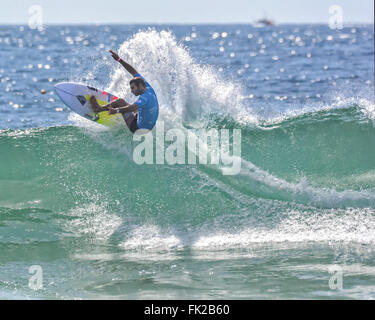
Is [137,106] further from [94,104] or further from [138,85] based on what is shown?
[94,104]

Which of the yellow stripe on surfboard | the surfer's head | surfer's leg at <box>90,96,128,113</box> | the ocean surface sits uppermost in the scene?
the surfer's head

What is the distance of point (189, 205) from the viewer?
34.4ft

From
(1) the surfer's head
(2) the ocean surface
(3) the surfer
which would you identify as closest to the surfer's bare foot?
(3) the surfer

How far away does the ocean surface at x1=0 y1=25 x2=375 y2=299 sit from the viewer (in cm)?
778

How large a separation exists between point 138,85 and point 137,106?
13.4 inches

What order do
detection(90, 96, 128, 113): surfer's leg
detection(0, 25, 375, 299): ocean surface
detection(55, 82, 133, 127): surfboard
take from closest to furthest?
detection(0, 25, 375, 299): ocean surface, detection(90, 96, 128, 113): surfer's leg, detection(55, 82, 133, 127): surfboard

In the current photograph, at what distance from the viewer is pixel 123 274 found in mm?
8039

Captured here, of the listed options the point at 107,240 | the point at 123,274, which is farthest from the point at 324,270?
the point at 107,240

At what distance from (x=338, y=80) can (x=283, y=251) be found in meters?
22.1

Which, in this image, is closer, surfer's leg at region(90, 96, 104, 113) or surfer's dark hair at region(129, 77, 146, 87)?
surfer's dark hair at region(129, 77, 146, 87)

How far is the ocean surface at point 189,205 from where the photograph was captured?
306 inches

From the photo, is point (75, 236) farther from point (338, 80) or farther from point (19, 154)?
point (338, 80)

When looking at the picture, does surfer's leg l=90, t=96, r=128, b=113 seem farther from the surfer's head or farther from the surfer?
the surfer's head

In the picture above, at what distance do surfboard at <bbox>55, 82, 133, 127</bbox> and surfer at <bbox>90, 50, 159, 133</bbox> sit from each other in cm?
9
